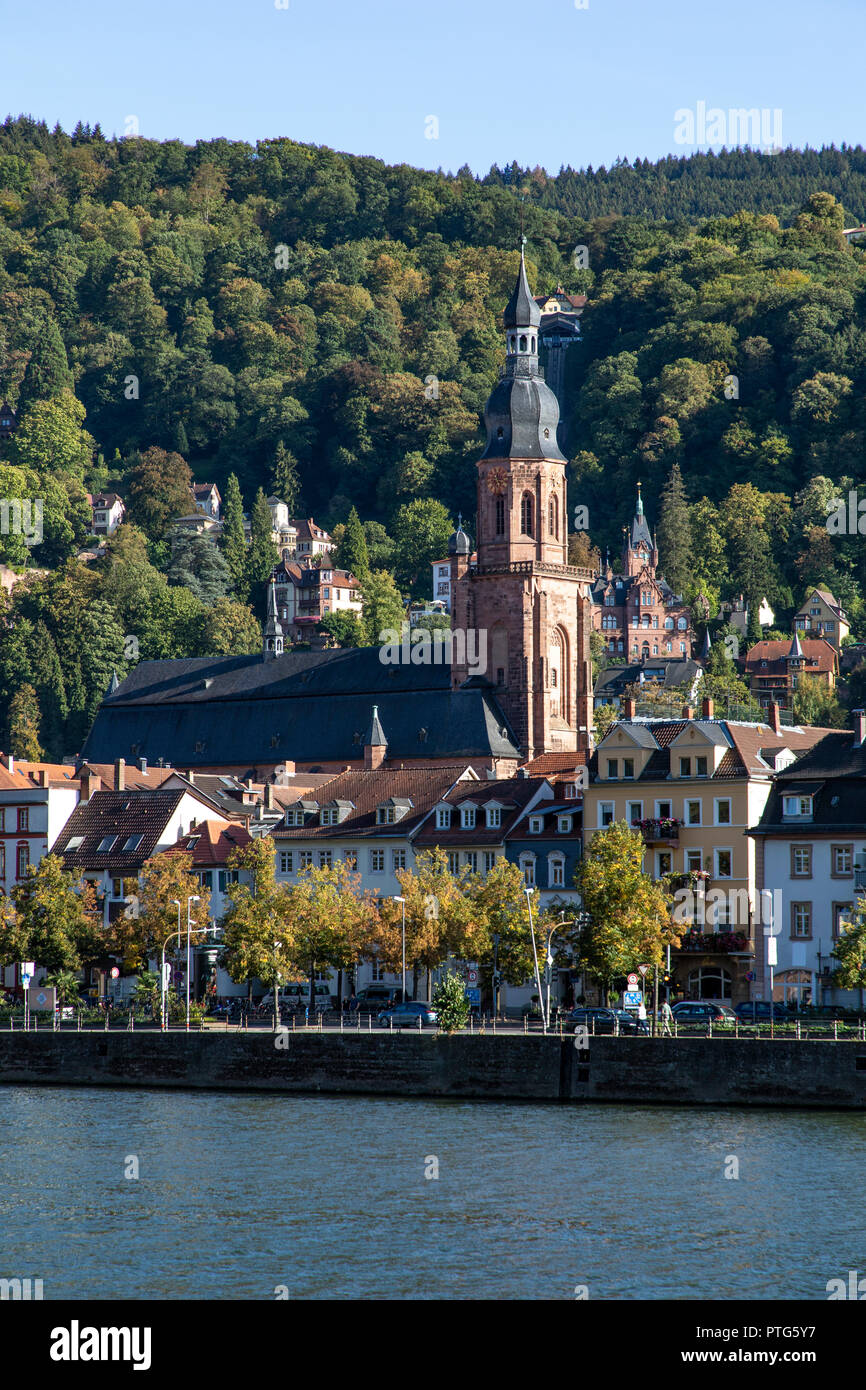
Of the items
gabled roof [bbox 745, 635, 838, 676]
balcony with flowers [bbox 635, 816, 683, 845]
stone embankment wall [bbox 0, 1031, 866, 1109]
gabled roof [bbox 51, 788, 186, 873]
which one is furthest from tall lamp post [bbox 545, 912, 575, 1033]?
gabled roof [bbox 745, 635, 838, 676]

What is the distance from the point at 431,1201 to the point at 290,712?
81417 millimetres

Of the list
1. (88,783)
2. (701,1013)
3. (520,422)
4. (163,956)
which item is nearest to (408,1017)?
(701,1013)

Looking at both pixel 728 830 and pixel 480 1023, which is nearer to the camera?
pixel 480 1023

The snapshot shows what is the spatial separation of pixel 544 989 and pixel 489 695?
133 ft

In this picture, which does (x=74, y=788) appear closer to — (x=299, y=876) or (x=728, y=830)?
(x=299, y=876)

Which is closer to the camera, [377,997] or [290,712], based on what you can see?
[377,997]

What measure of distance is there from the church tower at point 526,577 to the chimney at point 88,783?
22027 mm

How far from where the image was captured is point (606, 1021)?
7362 cm

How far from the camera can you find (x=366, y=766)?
122812mm

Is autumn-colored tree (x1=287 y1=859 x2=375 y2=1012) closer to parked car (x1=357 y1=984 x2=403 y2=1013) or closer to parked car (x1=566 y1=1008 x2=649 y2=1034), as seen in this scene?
parked car (x1=357 y1=984 x2=403 y2=1013)

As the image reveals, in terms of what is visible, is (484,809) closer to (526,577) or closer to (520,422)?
(526,577)

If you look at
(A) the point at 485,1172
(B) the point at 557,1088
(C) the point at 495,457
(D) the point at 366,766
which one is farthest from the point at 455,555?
(A) the point at 485,1172

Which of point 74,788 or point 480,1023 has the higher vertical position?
point 74,788
